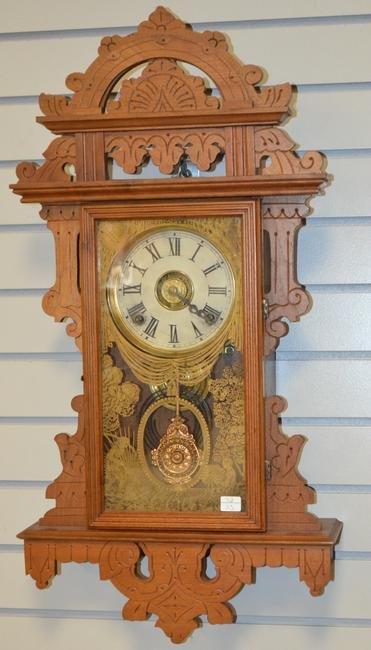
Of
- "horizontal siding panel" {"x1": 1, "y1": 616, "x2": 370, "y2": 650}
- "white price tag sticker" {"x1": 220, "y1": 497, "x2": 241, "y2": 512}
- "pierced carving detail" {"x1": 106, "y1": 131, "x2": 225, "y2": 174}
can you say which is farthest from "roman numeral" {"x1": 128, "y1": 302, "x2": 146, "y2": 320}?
"horizontal siding panel" {"x1": 1, "y1": 616, "x2": 370, "y2": 650}

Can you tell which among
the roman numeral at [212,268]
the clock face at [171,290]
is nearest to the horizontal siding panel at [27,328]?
the clock face at [171,290]

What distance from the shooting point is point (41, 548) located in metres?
1.65

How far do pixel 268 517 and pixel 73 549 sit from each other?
0.31 meters

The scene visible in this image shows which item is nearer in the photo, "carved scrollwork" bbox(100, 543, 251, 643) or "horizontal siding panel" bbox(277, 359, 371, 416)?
"carved scrollwork" bbox(100, 543, 251, 643)

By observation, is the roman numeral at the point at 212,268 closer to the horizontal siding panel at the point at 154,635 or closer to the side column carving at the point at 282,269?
the side column carving at the point at 282,269

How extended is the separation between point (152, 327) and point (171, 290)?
0.06 metres

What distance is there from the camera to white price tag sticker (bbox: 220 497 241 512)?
1580 millimetres

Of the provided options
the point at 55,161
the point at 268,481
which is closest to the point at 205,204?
the point at 55,161

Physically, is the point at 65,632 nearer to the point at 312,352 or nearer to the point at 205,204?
the point at 312,352

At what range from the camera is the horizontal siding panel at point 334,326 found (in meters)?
1.75

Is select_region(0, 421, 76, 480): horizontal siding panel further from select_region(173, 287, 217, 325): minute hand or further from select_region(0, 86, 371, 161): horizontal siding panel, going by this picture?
select_region(0, 86, 371, 161): horizontal siding panel

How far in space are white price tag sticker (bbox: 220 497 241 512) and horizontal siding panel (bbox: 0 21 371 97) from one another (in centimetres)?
70

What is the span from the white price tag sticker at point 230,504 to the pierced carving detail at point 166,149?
1.66 feet

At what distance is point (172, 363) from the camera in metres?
1.59
